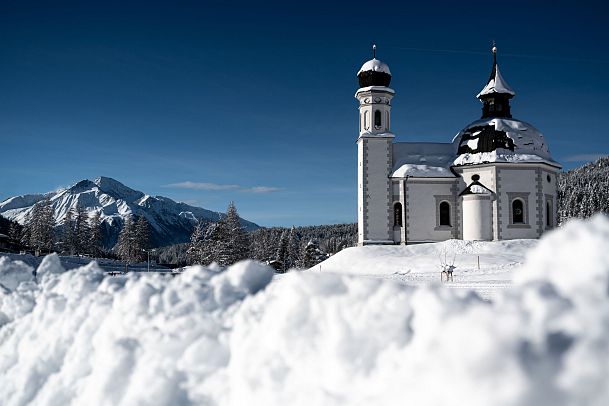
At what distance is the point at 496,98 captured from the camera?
38.7m

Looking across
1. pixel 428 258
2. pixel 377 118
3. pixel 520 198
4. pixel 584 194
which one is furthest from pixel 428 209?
pixel 584 194

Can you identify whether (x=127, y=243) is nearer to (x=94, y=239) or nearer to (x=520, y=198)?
(x=94, y=239)

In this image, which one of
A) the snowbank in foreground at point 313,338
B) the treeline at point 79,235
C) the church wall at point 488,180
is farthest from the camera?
the treeline at point 79,235

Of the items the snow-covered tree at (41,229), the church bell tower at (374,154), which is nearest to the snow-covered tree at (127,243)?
the snow-covered tree at (41,229)

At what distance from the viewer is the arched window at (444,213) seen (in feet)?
117

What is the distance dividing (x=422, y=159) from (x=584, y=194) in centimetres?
11395

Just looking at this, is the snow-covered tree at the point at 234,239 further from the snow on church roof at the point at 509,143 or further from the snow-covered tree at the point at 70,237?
the snow-covered tree at the point at 70,237

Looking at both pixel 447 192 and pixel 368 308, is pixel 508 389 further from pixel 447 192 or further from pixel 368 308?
pixel 447 192

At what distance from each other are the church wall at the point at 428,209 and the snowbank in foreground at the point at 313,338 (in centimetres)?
3129

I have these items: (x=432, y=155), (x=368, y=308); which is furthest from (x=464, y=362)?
(x=432, y=155)

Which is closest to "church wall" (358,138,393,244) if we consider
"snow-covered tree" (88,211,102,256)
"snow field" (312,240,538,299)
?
"snow field" (312,240,538,299)

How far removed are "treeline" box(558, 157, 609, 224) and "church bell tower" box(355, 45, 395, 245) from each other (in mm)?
72888

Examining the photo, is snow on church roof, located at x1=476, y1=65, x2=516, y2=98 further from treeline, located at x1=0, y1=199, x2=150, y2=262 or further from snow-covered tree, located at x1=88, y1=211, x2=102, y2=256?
snow-covered tree, located at x1=88, y1=211, x2=102, y2=256

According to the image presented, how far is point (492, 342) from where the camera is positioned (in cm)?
260
